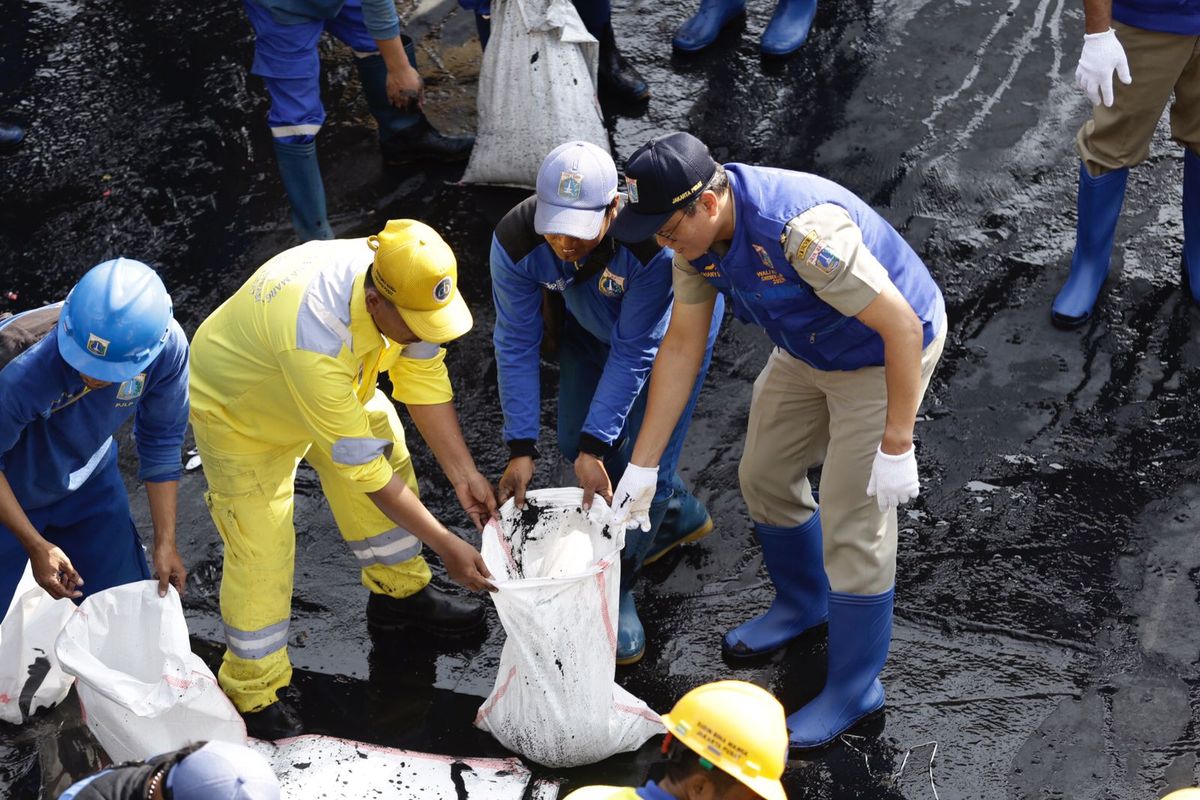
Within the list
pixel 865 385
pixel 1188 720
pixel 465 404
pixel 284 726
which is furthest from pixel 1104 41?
pixel 284 726

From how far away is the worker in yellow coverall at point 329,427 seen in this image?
2.88 metres

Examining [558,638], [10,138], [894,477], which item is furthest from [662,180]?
[10,138]

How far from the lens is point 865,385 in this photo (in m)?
2.96

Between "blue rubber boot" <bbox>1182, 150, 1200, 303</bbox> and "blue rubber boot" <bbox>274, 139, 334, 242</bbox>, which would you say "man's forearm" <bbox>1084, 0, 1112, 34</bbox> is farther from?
"blue rubber boot" <bbox>274, 139, 334, 242</bbox>

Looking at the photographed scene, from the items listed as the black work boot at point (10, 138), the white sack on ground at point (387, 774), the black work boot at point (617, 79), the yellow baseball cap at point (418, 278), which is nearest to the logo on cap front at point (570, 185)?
the yellow baseball cap at point (418, 278)

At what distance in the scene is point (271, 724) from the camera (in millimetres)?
3299

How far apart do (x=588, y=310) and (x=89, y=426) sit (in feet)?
4.25

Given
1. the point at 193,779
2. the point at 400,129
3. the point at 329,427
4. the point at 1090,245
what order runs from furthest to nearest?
the point at 400,129 → the point at 1090,245 → the point at 329,427 → the point at 193,779

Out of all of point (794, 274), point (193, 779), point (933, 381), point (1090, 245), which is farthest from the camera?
point (1090, 245)

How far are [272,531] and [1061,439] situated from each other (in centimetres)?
252

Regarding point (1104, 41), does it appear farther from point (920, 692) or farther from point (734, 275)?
point (920, 692)

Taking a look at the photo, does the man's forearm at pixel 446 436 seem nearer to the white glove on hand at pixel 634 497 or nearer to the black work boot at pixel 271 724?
the white glove on hand at pixel 634 497

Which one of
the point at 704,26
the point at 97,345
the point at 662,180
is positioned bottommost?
the point at 704,26

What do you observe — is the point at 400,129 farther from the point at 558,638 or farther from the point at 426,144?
the point at 558,638
